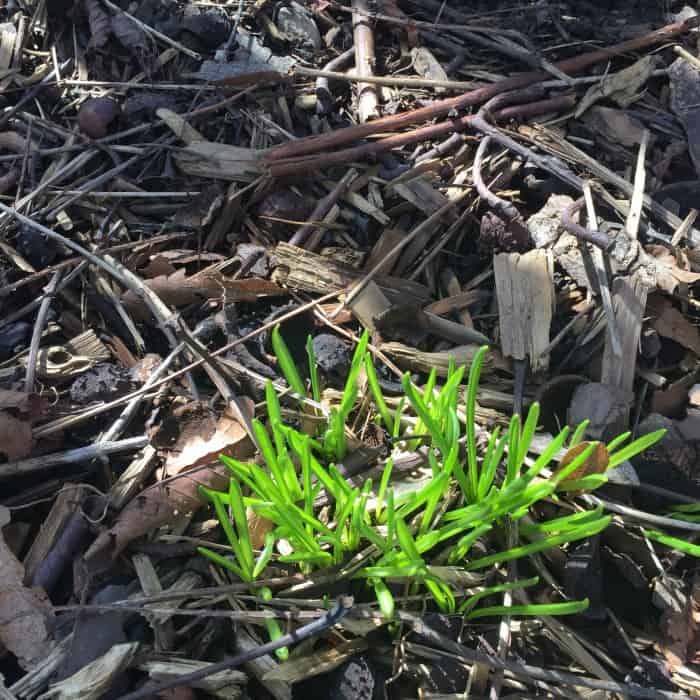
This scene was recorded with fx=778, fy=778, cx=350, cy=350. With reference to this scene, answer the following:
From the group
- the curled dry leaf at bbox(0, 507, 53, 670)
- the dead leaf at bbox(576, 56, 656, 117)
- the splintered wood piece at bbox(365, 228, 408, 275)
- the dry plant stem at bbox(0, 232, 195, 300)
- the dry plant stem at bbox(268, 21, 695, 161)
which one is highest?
the dry plant stem at bbox(268, 21, 695, 161)

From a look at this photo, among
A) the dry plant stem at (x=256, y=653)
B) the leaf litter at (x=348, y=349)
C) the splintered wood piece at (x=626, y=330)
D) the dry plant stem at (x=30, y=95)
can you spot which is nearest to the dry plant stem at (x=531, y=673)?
the leaf litter at (x=348, y=349)

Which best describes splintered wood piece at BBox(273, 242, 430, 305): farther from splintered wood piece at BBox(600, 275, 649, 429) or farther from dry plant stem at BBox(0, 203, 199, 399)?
splintered wood piece at BBox(600, 275, 649, 429)

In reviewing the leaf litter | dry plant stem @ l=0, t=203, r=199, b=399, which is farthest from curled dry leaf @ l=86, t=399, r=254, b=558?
dry plant stem @ l=0, t=203, r=199, b=399

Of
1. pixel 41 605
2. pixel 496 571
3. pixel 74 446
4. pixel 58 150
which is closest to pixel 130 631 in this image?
pixel 41 605

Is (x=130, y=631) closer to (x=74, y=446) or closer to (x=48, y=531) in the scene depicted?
(x=48, y=531)

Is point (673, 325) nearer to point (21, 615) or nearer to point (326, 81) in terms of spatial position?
point (326, 81)

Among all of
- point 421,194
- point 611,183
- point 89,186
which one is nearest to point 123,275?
point 89,186
